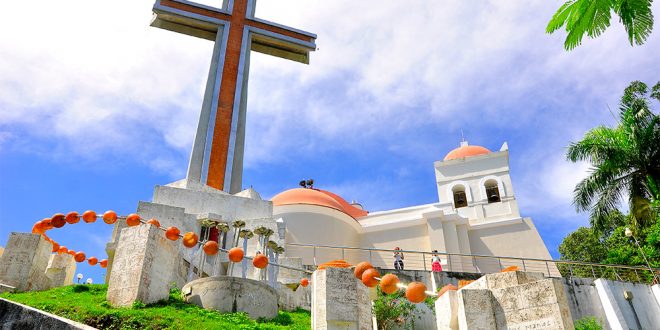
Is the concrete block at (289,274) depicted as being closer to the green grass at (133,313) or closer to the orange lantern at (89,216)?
the green grass at (133,313)

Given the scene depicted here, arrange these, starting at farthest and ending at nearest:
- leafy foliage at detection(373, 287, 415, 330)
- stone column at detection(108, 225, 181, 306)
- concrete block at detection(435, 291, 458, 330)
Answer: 1. leafy foliage at detection(373, 287, 415, 330)
2. stone column at detection(108, 225, 181, 306)
3. concrete block at detection(435, 291, 458, 330)

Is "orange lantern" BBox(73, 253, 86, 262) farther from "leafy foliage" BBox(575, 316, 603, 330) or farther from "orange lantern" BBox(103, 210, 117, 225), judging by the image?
"leafy foliage" BBox(575, 316, 603, 330)

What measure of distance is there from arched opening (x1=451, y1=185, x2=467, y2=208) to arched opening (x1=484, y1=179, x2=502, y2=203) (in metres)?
1.18

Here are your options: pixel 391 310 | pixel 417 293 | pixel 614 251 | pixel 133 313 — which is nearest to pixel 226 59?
pixel 391 310

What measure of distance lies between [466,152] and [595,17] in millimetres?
20019

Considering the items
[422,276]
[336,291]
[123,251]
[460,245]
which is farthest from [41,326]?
[460,245]

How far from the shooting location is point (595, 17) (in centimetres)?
825

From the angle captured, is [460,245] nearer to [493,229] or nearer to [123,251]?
[493,229]

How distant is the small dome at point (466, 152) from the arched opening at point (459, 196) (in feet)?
6.08

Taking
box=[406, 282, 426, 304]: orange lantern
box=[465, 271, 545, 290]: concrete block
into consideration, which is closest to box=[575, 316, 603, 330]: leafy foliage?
box=[465, 271, 545, 290]: concrete block

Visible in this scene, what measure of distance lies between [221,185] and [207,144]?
1.96m

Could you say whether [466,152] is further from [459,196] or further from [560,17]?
[560,17]

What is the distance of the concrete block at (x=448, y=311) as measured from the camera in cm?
795

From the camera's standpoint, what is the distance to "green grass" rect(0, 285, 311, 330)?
30.5 feet
